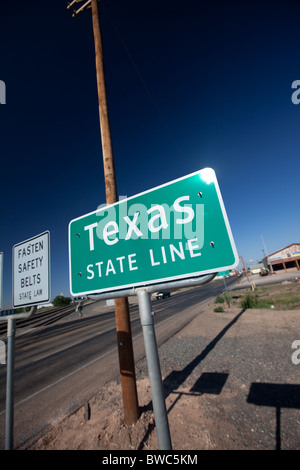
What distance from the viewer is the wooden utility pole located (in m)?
3.16

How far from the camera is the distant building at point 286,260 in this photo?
5103cm

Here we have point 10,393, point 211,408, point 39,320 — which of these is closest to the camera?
point 10,393

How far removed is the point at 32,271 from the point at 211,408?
158 inches

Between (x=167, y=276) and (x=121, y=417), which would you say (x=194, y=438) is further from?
(x=167, y=276)

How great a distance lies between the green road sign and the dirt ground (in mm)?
2912

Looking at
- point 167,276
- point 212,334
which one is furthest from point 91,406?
point 212,334

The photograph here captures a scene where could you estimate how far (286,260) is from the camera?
5228 centimetres

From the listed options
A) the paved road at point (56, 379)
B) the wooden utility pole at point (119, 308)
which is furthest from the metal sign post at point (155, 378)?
the paved road at point (56, 379)

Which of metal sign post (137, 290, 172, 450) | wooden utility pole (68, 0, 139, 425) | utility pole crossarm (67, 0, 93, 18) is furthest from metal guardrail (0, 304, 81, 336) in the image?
metal sign post (137, 290, 172, 450)

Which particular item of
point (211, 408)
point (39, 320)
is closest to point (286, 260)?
point (39, 320)

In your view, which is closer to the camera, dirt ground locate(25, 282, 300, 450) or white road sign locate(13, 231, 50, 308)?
white road sign locate(13, 231, 50, 308)

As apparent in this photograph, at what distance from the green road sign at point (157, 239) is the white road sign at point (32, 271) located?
619 mm

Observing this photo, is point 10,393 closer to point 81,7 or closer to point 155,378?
point 155,378

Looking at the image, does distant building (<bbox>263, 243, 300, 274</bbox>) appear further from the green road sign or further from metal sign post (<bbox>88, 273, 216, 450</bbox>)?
→ metal sign post (<bbox>88, 273, 216, 450</bbox>)
